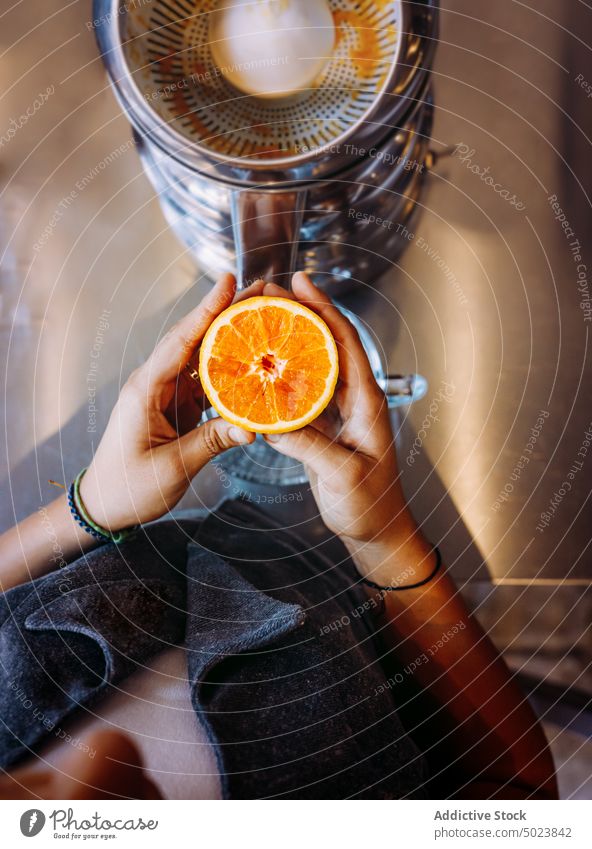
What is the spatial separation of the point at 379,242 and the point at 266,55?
0.51ft

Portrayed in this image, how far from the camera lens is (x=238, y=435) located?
35 cm

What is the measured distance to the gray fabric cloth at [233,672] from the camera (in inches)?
13.1

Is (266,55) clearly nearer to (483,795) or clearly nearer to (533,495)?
(533,495)

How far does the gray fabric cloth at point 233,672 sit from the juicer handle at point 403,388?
0.17 metres

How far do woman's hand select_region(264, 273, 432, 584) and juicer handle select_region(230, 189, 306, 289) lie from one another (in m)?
0.03

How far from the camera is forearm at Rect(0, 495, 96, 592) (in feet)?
1.22

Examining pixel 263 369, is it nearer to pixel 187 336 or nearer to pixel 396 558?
pixel 187 336

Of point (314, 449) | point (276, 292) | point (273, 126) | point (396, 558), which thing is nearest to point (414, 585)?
point (396, 558)

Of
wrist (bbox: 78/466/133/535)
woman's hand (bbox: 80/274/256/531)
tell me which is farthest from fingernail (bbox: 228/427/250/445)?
wrist (bbox: 78/466/133/535)

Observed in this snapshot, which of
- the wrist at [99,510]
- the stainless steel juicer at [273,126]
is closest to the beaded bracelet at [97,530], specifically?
the wrist at [99,510]

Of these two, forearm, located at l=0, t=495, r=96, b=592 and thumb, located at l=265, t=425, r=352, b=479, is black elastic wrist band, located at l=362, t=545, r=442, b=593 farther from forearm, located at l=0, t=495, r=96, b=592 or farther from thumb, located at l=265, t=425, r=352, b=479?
forearm, located at l=0, t=495, r=96, b=592

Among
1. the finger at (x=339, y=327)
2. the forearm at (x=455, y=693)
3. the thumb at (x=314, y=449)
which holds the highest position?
the finger at (x=339, y=327)

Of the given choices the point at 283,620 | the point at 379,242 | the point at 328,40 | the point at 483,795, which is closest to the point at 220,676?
the point at 283,620

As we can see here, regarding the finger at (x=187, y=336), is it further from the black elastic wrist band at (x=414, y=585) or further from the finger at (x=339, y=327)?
the black elastic wrist band at (x=414, y=585)
